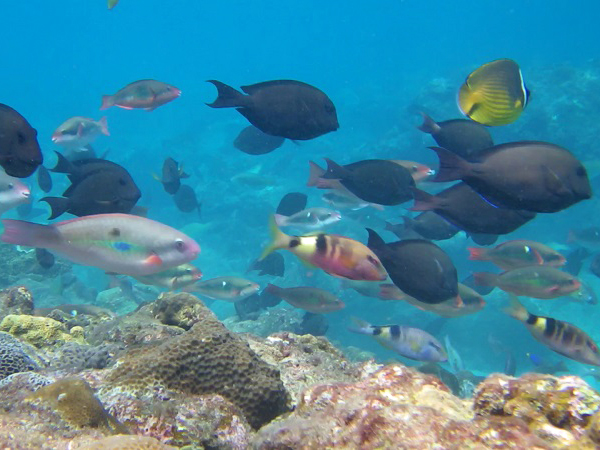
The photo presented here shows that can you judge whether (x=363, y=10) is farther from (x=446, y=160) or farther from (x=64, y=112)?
(x=446, y=160)

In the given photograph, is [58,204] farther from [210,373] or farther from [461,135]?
[461,135]

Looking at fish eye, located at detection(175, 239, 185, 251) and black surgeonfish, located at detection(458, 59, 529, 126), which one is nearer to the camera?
fish eye, located at detection(175, 239, 185, 251)

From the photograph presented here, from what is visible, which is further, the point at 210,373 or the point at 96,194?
the point at 96,194

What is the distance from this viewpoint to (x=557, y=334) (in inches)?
186

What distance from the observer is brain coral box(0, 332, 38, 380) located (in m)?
3.26

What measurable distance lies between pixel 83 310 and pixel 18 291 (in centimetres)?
184

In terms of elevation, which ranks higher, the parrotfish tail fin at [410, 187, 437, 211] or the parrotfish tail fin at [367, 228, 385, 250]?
the parrotfish tail fin at [410, 187, 437, 211]

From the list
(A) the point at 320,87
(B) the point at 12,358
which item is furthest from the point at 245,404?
(A) the point at 320,87

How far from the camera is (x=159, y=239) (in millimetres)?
3129

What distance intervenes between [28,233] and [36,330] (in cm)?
234

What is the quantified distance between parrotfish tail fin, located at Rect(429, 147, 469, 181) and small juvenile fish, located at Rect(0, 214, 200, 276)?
196 centimetres

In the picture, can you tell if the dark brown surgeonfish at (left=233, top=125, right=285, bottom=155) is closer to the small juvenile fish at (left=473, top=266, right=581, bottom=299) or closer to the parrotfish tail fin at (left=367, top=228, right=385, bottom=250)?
the small juvenile fish at (left=473, top=266, right=581, bottom=299)

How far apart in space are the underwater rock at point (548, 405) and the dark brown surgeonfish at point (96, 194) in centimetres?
322

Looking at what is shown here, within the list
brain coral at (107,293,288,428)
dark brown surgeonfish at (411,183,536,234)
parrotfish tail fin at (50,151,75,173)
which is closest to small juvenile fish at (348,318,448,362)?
dark brown surgeonfish at (411,183,536,234)
